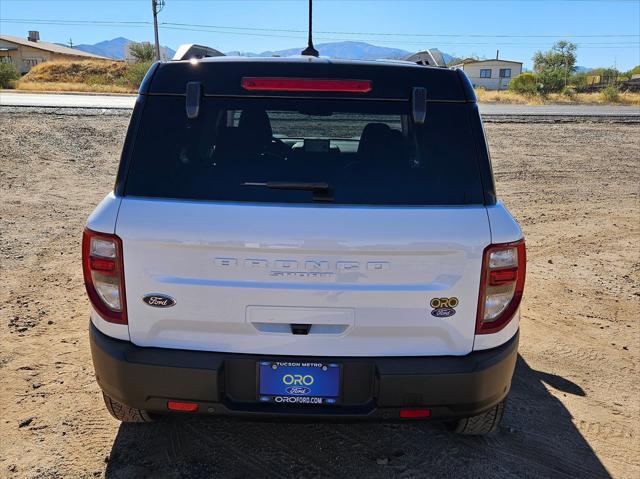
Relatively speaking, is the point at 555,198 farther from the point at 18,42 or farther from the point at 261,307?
the point at 18,42

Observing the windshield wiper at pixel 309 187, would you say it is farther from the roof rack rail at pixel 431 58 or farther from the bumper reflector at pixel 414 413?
the roof rack rail at pixel 431 58

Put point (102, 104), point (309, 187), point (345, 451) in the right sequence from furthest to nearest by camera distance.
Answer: point (102, 104)
point (345, 451)
point (309, 187)

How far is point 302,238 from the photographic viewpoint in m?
2.24

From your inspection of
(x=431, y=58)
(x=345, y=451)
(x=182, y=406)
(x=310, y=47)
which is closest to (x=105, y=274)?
(x=182, y=406)

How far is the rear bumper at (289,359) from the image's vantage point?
235 cm

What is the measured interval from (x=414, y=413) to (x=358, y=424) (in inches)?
13.9

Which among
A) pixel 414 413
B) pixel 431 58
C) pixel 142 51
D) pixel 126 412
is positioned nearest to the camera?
pixel 414 413

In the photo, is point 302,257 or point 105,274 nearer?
point 302,257

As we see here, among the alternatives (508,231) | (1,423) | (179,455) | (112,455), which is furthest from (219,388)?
(1,423)

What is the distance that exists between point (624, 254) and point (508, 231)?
17.5 feet

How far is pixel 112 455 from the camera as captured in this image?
293 cm

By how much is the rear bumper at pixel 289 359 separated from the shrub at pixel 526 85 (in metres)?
50.0

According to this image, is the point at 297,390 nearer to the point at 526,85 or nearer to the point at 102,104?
the point at 102,104

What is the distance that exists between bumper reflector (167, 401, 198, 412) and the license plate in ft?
0.96
